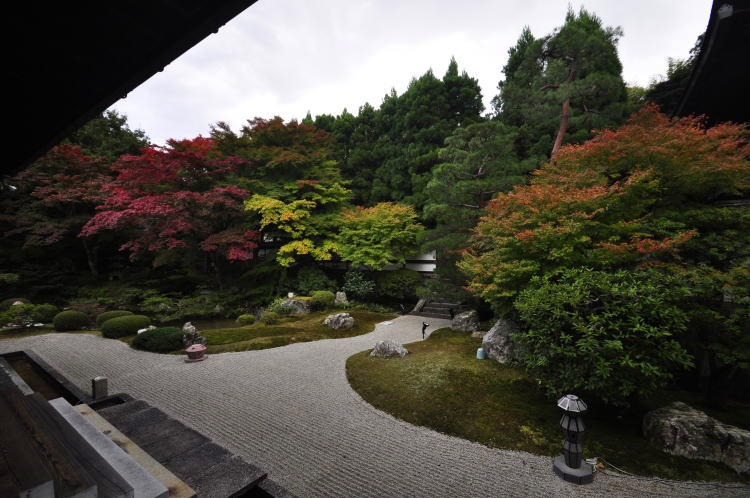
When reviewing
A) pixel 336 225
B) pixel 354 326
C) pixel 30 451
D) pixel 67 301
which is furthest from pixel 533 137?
pixel 67 301

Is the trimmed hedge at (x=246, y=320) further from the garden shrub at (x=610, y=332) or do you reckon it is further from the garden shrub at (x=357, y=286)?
the garden shrub at (x=610, y=332)

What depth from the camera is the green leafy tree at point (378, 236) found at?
43.3ft

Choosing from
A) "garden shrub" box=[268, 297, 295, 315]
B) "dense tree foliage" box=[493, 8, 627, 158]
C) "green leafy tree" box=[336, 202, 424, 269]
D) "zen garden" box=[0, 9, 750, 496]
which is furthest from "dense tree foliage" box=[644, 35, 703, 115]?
"garden shrub" box=[268, 297, 295, 315]

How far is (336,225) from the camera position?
14.4 meters

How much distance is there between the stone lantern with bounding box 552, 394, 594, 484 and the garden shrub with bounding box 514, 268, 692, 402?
0.45 meters

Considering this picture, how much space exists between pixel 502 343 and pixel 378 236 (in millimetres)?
7633

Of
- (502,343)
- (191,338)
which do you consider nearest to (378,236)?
(502,343)

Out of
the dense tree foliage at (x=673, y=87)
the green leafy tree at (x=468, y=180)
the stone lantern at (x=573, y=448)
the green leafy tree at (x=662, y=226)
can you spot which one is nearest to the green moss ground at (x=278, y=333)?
the green leafy tree at (x=468, y=180)

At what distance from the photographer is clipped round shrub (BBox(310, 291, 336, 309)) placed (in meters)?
12.7

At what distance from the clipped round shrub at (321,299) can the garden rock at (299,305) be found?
274 millimetres

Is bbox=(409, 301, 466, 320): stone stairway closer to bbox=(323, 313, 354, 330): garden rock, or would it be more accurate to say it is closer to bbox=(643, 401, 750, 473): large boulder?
bbox=(323, 313, 354, 330): garden rock

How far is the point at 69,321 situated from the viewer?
32.3 ft

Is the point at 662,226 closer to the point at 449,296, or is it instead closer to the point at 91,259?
the point at 449,296

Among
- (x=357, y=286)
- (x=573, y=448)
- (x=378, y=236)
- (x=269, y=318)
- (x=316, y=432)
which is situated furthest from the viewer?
(x=357, y=286)
